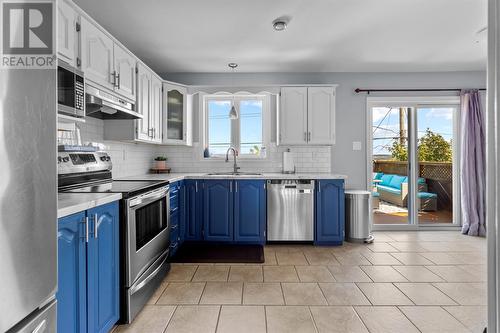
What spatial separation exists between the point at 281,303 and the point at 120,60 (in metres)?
2.59

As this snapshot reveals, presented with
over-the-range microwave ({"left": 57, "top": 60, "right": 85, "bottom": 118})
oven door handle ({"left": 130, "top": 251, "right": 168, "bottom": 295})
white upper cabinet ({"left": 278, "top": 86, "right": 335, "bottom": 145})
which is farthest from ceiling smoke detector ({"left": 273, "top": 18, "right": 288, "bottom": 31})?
oven door handle ({"left": 130, "top": 251, "right": 168, "bottom": 295})

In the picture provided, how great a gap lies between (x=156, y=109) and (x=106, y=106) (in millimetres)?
1281

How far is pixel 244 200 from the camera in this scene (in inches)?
152

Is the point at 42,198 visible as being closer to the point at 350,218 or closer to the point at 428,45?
the point at 350,218

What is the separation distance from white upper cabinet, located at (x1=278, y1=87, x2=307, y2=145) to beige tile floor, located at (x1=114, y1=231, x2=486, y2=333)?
1.60 m

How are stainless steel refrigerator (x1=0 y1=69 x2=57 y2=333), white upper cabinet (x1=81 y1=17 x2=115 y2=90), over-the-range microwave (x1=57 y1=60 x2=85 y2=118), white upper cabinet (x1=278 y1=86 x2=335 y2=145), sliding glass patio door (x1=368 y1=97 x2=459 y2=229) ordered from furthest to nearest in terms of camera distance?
sliding glass patio door (x1=368 y1=97 x2=459 y2=229)
white upper cabinet (x1=278 y1=86 x2=335 y2=145)
white upper cabinet (x1=81 y1=17 x2=115 y2=90)
over-the-range microwave (x1=57 y1=60 x2=85 y2=118)
stainless steel refrigerator (x1=0 y1=69 x2=57 y2=333)

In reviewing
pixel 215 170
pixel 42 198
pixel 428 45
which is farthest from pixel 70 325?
pixel 428 45

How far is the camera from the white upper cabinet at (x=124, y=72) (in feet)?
8.83

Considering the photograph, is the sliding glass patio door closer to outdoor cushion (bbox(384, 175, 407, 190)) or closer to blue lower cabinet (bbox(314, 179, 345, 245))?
outdoor cushion (bbox(384, 175, 407, 190))

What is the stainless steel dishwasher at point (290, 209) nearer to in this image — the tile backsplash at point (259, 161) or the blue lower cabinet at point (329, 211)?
the blue lower cabinet at point (329, 211)

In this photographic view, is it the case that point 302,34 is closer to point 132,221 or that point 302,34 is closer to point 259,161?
point 259,161

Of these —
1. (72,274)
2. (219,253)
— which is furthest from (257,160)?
(72,274)

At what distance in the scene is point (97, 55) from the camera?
2359mm

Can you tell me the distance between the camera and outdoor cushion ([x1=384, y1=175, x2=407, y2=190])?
4777 mm
